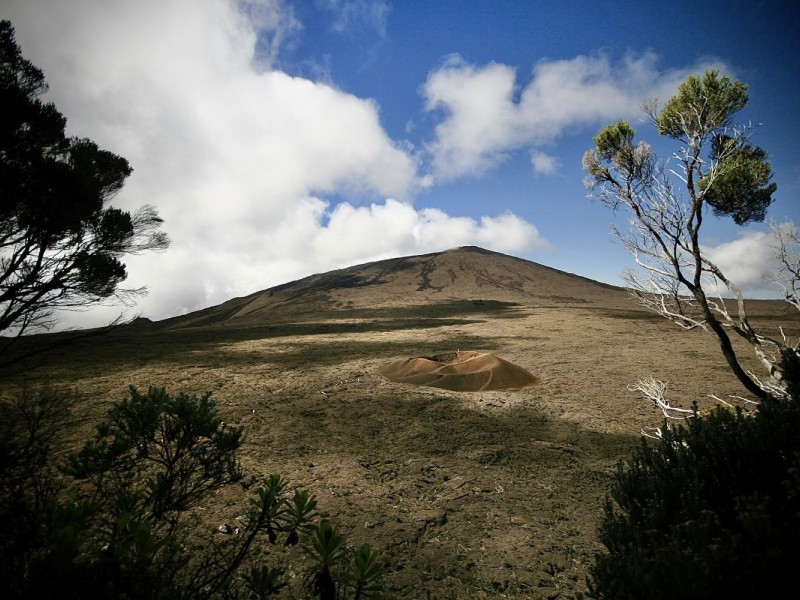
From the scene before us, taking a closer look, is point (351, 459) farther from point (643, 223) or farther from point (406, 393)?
point (643, 223)

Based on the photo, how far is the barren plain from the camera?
3883mm

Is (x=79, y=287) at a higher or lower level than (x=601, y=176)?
lower

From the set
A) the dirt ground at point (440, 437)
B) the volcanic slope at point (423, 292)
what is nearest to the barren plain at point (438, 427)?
the dirt ground at point (440, 437)

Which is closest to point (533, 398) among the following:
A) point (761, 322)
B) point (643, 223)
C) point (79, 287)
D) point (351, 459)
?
point (643, 223)

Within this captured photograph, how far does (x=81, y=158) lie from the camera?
38.2 ft

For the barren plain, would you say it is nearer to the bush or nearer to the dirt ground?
the dirt ground

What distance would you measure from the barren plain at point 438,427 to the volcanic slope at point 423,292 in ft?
59.1

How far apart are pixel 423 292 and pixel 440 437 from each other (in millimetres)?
44115

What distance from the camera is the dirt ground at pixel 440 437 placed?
383 cm

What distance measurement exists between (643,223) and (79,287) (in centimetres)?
1619

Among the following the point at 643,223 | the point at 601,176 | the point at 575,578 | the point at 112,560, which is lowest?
the point at 575,578

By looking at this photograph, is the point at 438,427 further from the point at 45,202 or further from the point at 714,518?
the point at 45,202

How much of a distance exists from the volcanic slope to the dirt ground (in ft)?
65.0

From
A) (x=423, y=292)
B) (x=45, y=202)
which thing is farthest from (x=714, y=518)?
(x=423, y=292)
